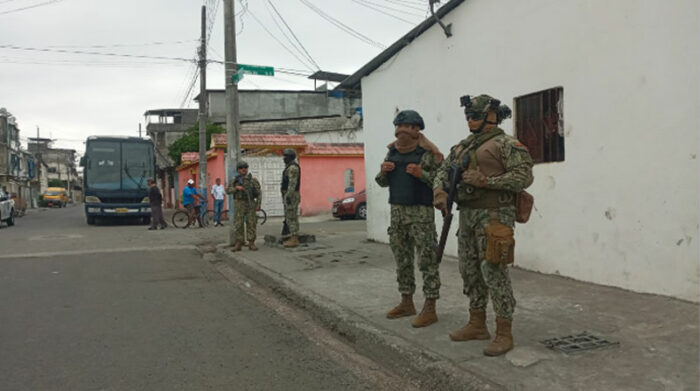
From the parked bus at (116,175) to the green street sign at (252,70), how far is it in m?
9.13

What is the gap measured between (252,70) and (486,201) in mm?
7599

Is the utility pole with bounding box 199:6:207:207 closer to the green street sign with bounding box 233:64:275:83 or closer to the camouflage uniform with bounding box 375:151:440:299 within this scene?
the green street sign with bounding box 233:64:275:83

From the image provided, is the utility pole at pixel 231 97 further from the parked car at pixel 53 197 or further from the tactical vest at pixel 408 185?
the parked car at pixel 53 197

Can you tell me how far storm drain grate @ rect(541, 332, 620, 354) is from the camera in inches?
139

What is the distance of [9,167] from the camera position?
4422cm

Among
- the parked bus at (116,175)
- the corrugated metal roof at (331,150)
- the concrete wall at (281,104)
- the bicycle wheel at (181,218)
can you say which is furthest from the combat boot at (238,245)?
the concrete wall at (281,104)

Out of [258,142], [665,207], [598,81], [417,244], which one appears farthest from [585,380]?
[258,142]

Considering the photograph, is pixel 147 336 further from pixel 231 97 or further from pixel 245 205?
pixel 231 97

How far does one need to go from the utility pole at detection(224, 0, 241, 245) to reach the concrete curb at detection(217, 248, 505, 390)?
15.4 feet

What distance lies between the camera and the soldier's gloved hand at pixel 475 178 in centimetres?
340

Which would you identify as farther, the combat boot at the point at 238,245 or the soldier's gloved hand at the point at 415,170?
the combat boot at the point at 238,245

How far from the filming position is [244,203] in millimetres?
9641

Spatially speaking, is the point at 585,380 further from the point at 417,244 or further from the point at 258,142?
the point at 258,142

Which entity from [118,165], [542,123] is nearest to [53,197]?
[118,165]
